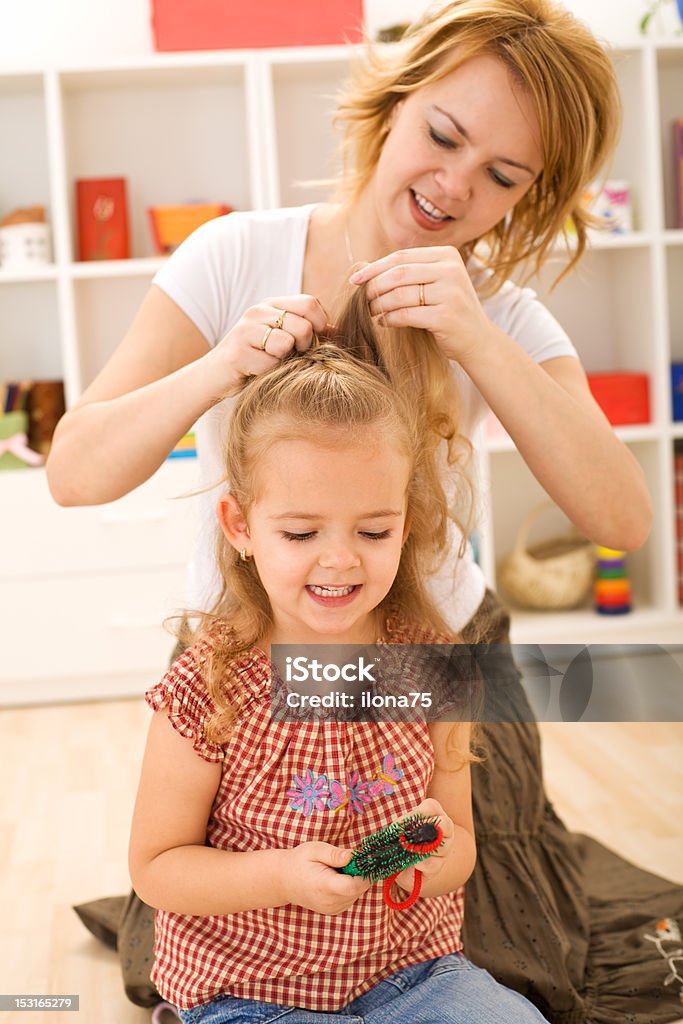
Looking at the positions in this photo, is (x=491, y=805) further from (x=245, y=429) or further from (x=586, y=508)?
(x=245, y=429)

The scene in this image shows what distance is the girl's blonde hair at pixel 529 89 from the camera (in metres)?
0.93

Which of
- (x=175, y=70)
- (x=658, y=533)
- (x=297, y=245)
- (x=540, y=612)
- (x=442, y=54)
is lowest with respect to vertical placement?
(x=540, y=612)

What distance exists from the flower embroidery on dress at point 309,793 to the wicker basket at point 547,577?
6.32 feet

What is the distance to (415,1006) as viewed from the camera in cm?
84

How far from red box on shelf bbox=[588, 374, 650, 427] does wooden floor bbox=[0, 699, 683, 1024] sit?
1.06 metres

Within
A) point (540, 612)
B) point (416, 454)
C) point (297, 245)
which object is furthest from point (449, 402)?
point (540, 612)

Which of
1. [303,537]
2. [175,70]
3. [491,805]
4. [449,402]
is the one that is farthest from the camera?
[175,70]

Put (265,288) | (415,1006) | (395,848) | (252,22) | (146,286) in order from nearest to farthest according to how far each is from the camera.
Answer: (395,848)
(415,1006)
(265,288)
(252,22)
(146,286)

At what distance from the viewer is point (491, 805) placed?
1.24 meters

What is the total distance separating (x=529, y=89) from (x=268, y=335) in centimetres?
33

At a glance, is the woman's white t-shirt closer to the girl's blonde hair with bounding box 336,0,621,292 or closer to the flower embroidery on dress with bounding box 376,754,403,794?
the girl's blonde hair with bounding box 336,0,621,292

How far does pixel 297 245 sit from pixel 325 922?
0.60m

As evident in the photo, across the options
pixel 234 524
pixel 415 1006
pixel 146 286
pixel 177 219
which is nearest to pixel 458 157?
pixel 234 524

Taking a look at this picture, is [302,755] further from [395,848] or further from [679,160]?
[679,160]
